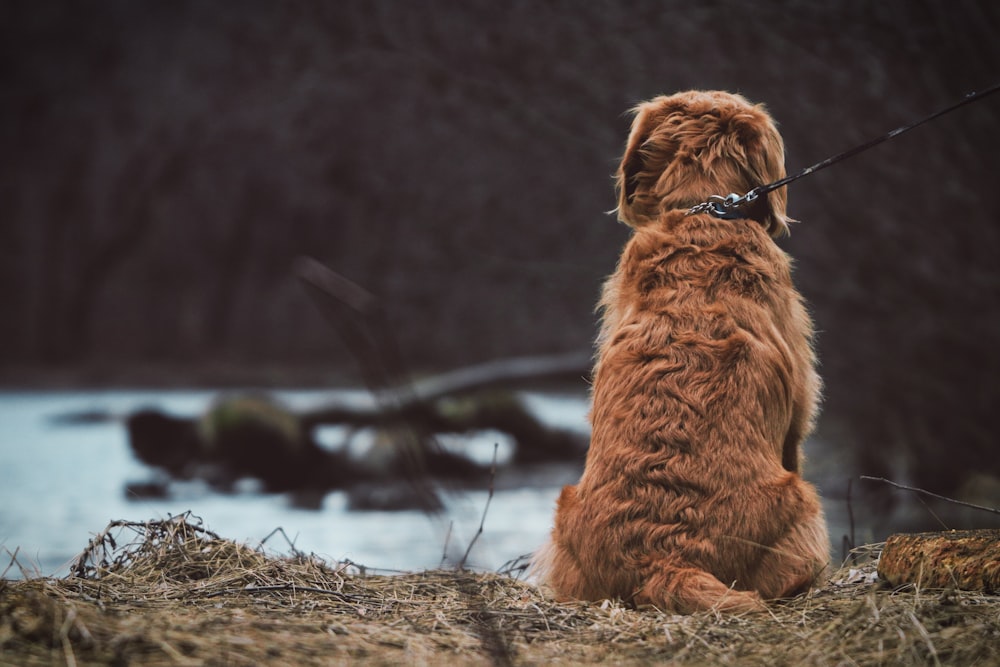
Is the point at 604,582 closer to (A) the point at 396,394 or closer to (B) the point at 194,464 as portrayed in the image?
Answer: (A) the point at 396,394

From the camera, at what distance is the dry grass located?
152 centimetres

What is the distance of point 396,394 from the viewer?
817 millimetres

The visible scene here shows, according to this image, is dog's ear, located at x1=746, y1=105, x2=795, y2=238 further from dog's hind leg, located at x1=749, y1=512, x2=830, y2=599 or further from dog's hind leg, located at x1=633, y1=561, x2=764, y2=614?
dog's hind leg, located at x1=633, y1=561, x2=764, y2=614

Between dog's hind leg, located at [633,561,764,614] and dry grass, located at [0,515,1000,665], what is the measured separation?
0.04 m

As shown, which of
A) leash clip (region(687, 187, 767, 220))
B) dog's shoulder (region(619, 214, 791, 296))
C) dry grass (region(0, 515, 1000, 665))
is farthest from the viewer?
Answer: leash clip (region(687, 187, 767, 220))

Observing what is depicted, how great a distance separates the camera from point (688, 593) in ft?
6.42

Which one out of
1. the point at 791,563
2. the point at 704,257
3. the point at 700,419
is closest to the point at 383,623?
the point at 700,419

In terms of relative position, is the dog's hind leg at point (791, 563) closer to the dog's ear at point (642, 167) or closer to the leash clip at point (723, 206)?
the leash clip at point (723, 206)

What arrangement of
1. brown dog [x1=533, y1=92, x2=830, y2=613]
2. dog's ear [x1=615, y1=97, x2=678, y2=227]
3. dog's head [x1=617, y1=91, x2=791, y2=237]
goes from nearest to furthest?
brown dog [x1=533, y1=92, x2=830, y2=613], dog's head [x1=617, y1=91, x2=791, y2=237], dog's ear [x1=615, y1=97, x2=678, y2=227]

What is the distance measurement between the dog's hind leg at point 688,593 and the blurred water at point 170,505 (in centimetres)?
89

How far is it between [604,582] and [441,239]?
27.6 feet

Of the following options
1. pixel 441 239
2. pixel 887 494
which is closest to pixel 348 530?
pixel 887 494

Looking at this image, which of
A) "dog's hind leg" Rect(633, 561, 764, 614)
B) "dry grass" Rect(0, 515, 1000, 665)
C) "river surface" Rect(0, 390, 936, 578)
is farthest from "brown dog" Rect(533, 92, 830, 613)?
"river surface" Rect(0, 390, 936, 578)

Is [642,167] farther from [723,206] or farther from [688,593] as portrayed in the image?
[688,593]
